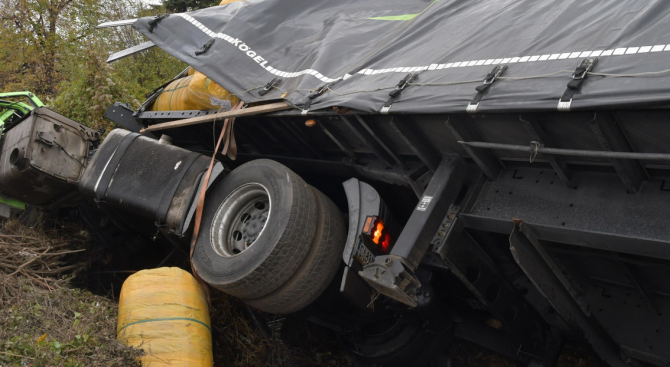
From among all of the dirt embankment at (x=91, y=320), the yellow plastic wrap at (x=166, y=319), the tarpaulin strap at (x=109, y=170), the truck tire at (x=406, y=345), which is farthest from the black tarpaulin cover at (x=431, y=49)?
the dirt embankment at (x=91, y=320)

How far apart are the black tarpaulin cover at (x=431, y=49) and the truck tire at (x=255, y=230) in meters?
0.61

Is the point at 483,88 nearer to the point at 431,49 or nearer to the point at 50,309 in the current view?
the point at 431,49

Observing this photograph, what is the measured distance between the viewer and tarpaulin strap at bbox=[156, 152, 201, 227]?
171 inches

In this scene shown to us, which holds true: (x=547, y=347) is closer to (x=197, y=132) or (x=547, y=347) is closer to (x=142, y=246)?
(x=197, y=132)

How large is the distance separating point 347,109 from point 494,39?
94 centimetres

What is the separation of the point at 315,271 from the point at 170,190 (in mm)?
1506

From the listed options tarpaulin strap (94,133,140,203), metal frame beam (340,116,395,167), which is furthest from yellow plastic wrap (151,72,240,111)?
metal frame beam (340,116,395,167)

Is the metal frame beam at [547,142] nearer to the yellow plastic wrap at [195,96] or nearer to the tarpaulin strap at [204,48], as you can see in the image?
Result: the yellow plastic wrap at [195,96]

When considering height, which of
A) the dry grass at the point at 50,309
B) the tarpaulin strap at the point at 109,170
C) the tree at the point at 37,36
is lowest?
the dry grass at the point at 50,309

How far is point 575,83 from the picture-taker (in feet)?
7.32

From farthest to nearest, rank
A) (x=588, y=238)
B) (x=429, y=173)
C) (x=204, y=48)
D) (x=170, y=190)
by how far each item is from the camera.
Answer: (x=204, y=48) < (x=170, y=190) < (x=429, y=173) < (x=588, y=238)

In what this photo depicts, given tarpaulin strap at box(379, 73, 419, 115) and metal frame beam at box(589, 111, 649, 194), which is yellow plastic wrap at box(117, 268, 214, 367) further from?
metal frame beam at box(589, 111, 649, 194)

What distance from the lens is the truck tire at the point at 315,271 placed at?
3.64 m

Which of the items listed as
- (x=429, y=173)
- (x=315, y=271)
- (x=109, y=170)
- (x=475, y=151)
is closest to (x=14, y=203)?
(x=109, y=170)
